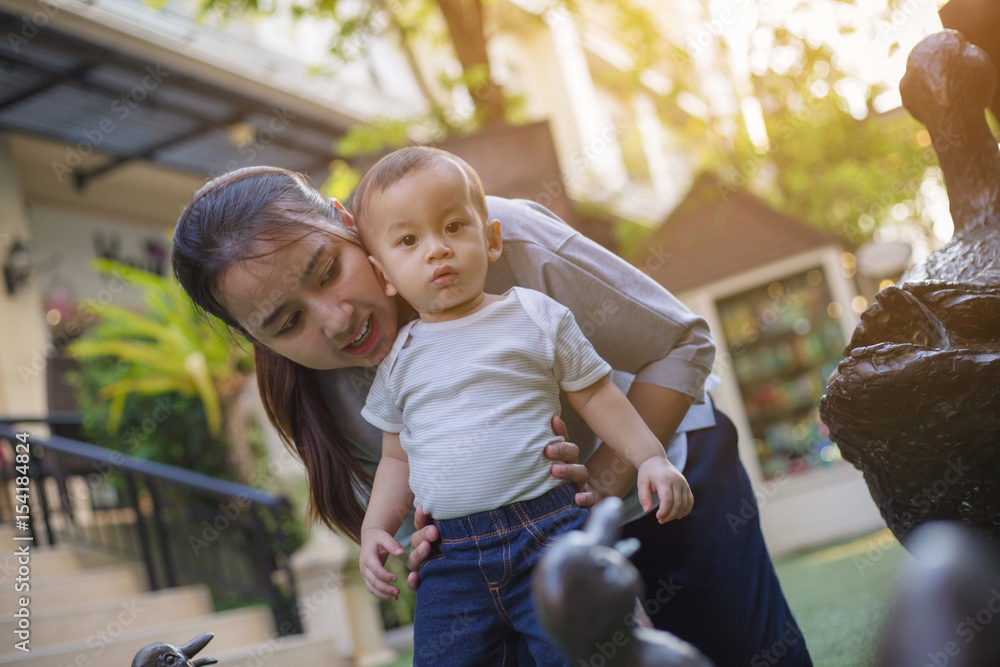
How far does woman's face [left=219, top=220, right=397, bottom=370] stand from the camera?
1643 mm

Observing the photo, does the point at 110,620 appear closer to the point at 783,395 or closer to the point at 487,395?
the point at 487,395

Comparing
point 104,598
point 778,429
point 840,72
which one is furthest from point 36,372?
point 840,72

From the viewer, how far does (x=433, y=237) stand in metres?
1.58

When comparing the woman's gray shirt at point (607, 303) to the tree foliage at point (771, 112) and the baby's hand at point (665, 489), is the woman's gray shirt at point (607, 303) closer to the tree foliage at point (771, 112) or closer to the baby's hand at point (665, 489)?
the baby's hand at point (665, 489)

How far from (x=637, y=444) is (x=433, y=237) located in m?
0.53

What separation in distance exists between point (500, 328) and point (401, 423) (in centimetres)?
28

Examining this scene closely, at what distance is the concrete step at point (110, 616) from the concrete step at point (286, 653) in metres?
0.47

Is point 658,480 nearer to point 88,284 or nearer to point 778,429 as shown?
point 778,429

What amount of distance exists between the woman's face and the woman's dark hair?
0.08 ft

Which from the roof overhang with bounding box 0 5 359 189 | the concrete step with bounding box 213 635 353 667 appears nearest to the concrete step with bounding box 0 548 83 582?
the concrete step with bounding box 213 635 353 667

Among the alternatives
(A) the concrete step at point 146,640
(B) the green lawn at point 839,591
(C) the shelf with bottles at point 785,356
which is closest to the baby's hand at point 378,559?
(B) the green lawn at point 839,591

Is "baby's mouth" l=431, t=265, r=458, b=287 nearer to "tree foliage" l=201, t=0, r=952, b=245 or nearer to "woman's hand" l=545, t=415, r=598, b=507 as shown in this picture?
"woman's hand" l=545, t=415, r=598, b=507

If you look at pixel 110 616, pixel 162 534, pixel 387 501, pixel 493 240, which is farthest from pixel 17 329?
pixel 493 240

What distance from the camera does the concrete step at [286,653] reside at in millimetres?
4965
